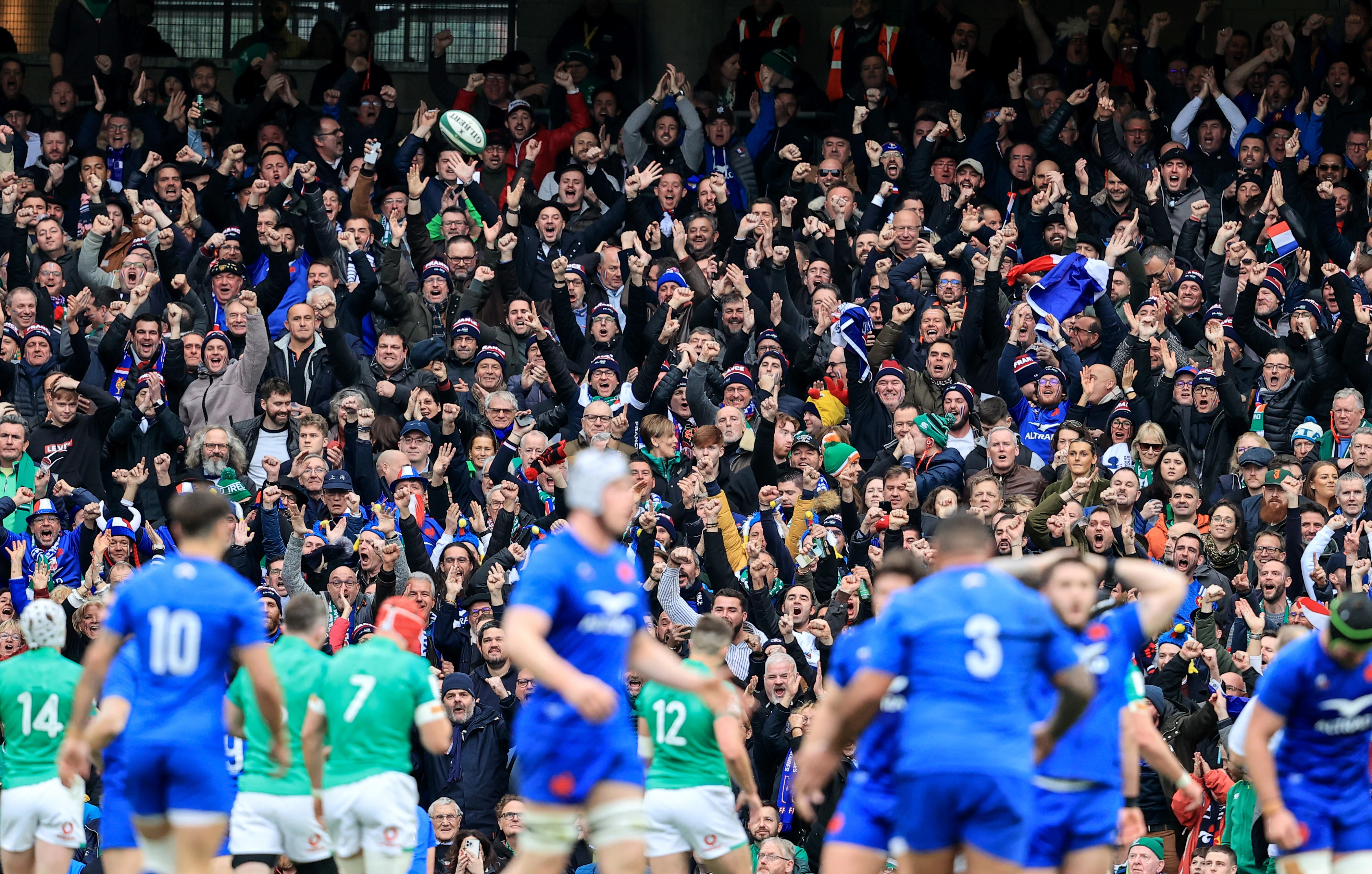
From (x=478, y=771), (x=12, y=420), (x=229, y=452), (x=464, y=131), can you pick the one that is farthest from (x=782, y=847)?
(x=464, y=131)

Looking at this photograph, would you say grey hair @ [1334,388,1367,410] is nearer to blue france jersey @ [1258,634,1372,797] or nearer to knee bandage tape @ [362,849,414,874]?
blue france jersey @ [1258,634,1372,797]

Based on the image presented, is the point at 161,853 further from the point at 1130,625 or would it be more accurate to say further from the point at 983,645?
the point at 1130,625

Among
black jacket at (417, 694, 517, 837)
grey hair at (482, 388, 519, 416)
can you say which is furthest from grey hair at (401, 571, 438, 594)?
grey hair at (482, 388, 519, 416)

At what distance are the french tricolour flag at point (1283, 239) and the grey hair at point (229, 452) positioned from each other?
10.2m

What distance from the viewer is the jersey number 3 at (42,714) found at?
488 inches

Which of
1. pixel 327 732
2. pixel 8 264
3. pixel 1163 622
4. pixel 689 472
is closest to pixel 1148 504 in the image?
pixel 689 472

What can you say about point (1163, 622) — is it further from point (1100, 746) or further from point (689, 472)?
point (689, 472)

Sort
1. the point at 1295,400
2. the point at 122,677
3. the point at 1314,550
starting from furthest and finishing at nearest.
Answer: the point at 1295,400 < the point at 1314,550 < the point at 122,677

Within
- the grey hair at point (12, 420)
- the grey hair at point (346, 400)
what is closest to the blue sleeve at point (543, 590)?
the grey hair at point (346, 400)

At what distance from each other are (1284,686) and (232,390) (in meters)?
11.0

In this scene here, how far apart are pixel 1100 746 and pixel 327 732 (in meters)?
4.03

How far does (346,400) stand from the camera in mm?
17906

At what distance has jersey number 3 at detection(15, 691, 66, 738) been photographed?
12.4 meters

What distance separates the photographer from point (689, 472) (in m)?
17.3
